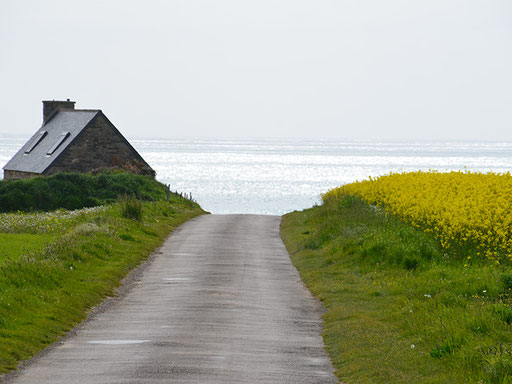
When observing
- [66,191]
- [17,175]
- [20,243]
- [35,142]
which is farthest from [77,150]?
[20,243]

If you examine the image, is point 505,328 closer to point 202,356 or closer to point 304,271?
point 202,356

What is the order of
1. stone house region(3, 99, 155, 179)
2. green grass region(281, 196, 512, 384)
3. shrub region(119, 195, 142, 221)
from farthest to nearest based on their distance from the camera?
stone house region(3, 99, 155, 179)
shrub region(119, 195, 142, 221)
green grass region(281, 196, 512, 384)

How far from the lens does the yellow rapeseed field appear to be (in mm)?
22625

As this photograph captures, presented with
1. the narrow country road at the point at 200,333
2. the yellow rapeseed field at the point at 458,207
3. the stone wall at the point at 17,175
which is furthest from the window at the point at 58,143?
the narrow country road at the point at 200,333

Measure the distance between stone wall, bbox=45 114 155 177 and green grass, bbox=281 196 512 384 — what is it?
35.5 m

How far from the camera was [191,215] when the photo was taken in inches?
1970

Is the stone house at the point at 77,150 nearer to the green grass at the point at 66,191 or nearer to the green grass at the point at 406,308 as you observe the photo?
the green grass at the point at 66,191

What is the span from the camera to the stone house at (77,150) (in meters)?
60.2

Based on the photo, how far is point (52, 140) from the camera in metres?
63.5

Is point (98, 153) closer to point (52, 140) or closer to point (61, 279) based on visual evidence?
point (52, 140)

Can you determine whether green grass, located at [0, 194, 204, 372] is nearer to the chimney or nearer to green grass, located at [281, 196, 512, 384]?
green grass, located at [281, 196, 512, 384]

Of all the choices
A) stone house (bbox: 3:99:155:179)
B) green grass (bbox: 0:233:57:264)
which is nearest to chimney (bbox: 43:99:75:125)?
stone house (bbox: 3:99:155:179)

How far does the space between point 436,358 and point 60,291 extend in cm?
1004

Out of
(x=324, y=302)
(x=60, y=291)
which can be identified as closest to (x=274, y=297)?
(x=324, y=302)
